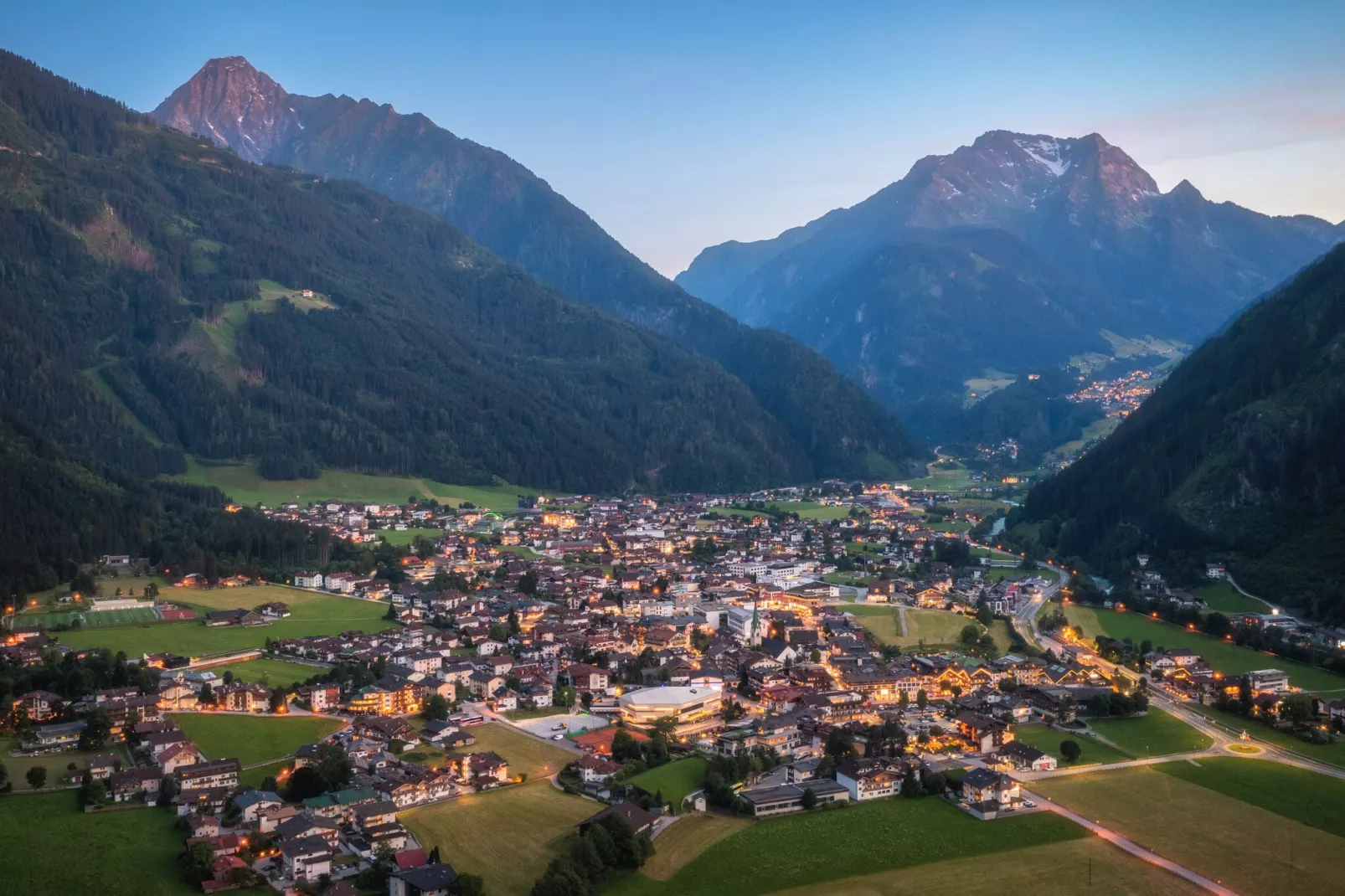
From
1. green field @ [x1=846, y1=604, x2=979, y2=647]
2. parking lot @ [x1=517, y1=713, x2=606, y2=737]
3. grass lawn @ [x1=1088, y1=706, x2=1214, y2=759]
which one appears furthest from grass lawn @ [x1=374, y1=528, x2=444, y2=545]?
grass lawn @ [x1=1088, y1=706, x2=1214, y2=759]

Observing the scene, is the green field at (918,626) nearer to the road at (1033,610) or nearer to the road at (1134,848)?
the road at (1033,610)

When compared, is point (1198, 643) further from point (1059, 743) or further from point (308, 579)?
point (308, 579)

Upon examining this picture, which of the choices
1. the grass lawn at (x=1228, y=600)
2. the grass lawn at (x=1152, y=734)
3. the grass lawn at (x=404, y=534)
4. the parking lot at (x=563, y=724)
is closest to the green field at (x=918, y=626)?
the grass lawn at (x=1228, y=600)

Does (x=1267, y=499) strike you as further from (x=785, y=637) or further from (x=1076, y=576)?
(x=785, y=637)

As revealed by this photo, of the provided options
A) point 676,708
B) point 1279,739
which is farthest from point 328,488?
point 1279,739

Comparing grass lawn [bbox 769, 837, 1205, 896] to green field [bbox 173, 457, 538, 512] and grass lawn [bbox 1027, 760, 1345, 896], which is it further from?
green field [bbox 173, 457, 538, 512]

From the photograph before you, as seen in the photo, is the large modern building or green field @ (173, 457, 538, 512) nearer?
the large modern building
